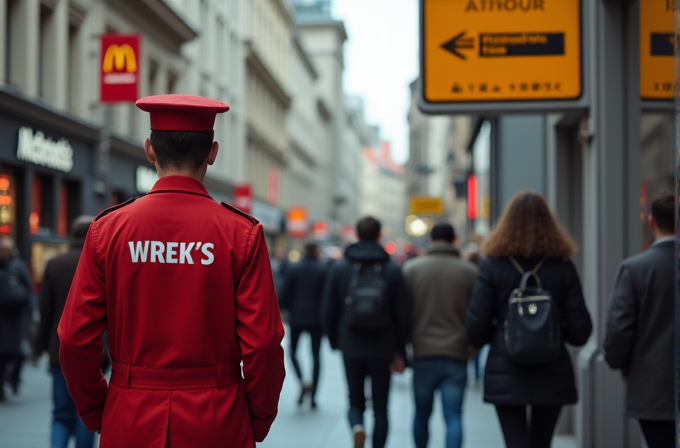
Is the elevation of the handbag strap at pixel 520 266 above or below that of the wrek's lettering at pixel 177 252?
below

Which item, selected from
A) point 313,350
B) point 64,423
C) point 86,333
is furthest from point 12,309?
point 86,333

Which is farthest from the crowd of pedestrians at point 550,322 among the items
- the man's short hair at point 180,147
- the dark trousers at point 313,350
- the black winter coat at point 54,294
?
the dark trousers at point 313,350

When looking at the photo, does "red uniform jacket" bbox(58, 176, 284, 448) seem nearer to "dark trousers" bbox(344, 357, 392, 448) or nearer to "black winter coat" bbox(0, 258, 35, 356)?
"dark trousers" bbox(344, 357, 392, 448)

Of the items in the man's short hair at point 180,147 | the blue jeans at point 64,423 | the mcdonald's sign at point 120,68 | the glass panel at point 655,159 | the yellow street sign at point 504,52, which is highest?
the mcdonald's sign at point 120,68

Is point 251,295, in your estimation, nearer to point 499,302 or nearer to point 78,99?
point 499,302

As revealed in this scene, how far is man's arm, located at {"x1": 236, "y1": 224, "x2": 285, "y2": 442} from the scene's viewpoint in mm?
3387

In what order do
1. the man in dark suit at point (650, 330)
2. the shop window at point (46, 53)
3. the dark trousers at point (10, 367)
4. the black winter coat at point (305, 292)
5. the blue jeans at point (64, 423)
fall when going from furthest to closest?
the shop window at point (46, 53) → the black winter coat at point (305, 292) → the dark trousers at point (10, 367) → the blue jeans at point (64, 423) → the man in dark suit at point (650, 330)

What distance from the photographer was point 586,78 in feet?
25.5

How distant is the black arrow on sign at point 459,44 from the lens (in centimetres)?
774

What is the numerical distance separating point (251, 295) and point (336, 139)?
104m

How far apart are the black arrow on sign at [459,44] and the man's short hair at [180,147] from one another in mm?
4514

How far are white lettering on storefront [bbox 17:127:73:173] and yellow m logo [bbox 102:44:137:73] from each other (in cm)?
182

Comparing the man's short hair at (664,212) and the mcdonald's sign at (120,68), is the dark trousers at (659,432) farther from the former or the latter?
the mcdonald's sign at (120,68)

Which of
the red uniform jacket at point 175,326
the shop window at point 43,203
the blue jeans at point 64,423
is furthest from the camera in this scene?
the shop window at point 43,203
